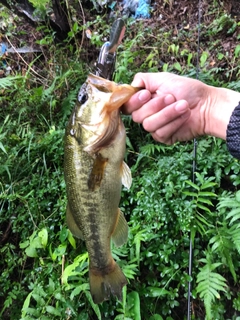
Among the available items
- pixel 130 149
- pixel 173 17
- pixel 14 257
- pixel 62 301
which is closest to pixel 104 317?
pixel 62 301

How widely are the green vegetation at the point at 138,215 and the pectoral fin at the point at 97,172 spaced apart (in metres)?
1.10

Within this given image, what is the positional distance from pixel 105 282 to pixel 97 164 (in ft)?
2.58

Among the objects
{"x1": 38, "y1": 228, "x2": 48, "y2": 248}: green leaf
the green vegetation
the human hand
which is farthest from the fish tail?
{"x1": 38, "y1": 228, "x2": 48, "y2": 248}: green leaf

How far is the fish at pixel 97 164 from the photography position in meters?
1.64

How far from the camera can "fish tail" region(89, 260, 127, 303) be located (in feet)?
6.84

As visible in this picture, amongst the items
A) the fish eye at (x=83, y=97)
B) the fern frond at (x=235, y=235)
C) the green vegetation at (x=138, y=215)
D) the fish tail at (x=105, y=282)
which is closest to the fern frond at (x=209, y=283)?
the green vegetation at (x=138, y=215)

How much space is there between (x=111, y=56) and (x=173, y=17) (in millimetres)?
4085

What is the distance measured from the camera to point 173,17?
17.1ft

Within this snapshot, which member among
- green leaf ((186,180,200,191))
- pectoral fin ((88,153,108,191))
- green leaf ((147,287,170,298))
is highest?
pectoral fin ((88,153,108,191))

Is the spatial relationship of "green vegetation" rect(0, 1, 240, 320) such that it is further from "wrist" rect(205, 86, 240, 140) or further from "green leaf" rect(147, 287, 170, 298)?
"wrist" rect(205, 86, 240, 140)

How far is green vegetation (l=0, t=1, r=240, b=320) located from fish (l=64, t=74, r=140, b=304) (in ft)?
2.65

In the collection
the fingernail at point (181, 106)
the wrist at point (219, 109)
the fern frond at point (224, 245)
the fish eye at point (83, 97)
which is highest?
the fish eye at point (83, 97)

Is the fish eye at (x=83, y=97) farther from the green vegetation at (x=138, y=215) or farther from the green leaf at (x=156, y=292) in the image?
the green leaf at (x=156, y=292)

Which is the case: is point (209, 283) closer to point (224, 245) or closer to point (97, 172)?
point (224, 245)
